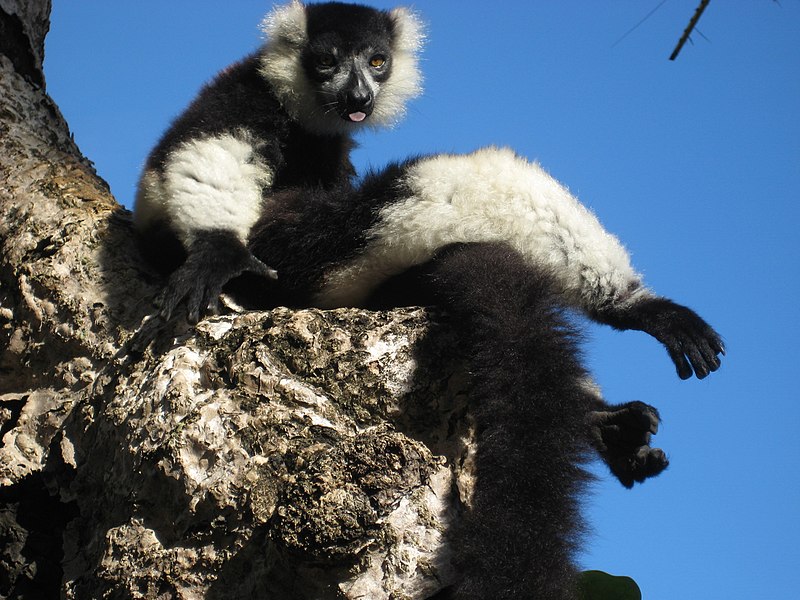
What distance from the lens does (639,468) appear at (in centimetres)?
446

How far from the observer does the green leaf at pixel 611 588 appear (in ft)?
13.2

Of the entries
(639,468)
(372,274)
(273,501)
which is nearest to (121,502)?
(273,501)

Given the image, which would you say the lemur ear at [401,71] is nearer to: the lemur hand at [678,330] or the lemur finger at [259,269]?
the lemur finger at [259,269]

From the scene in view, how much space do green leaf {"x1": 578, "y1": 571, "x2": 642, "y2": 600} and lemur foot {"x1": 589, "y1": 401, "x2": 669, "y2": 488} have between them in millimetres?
595

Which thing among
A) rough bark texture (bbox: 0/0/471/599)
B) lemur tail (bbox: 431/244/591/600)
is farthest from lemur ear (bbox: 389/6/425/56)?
lemur tail (bbox: 431/244/591/600)

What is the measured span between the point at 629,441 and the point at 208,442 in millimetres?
2058

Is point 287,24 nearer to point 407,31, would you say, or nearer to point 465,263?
point 407,31

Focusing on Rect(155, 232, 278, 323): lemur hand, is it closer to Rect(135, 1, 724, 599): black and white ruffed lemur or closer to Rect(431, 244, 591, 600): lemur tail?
Rect(135, 1, 724, 599): black and white ruffed lemur

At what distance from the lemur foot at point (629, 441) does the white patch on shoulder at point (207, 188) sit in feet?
7.09

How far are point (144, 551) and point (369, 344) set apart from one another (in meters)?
1.25

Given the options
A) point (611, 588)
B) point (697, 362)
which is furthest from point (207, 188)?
point (611, 588)

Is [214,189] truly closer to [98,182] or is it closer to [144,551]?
[98,182]

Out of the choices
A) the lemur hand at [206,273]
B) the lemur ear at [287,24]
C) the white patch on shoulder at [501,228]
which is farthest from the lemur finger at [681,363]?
the lemur ear at [287,24]

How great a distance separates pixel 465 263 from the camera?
13.8ft
